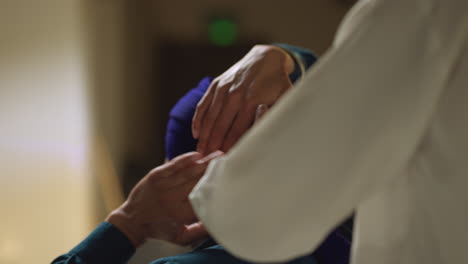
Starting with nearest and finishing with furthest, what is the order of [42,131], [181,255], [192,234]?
1. [181,255]
2. [192,234]
3. [42,131]

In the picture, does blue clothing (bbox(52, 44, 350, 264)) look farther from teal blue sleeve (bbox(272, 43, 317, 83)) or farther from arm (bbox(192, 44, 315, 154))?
teal blue sleeve (bbox(272, 43, 317, 83))

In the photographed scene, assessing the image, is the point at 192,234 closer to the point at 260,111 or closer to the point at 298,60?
the point at 260,111

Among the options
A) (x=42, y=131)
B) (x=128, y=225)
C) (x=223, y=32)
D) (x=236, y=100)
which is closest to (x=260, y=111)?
(x=236, y=100)

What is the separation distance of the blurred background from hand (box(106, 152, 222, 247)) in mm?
34

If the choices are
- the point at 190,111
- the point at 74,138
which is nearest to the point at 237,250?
the point at 190,111

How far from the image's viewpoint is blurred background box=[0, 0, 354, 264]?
1746mm

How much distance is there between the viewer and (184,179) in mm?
686

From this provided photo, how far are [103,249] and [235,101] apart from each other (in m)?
0.28

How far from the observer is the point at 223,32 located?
383cm

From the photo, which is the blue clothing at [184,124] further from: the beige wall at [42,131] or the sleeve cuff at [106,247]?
the beige wall at [42,131]

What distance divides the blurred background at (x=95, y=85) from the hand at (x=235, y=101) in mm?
196

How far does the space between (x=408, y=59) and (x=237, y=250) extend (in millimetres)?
205

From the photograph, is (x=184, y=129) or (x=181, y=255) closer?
(x=181, y=255)

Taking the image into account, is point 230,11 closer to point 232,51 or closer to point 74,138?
point 232,51
